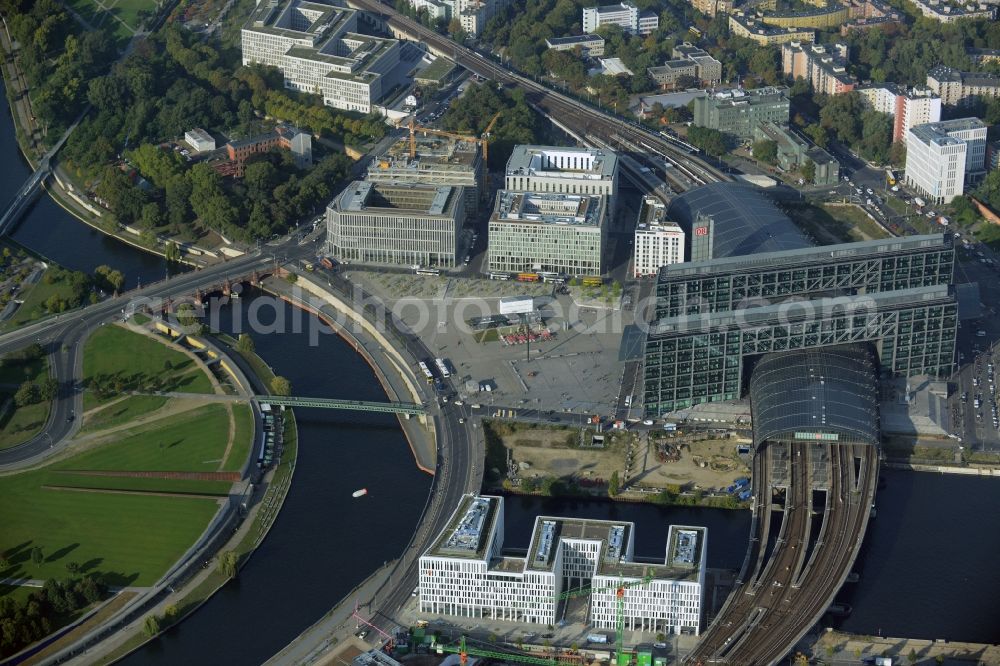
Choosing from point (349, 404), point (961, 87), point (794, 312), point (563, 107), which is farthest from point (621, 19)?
point (349, 404)

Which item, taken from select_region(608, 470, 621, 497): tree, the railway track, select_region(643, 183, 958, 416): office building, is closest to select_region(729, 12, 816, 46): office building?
the railway track

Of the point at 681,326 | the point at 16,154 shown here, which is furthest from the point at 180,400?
the point at 16,154

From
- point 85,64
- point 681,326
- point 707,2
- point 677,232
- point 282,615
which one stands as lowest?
point 282,615

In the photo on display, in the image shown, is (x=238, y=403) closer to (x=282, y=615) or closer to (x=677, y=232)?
(x=282, y=615)

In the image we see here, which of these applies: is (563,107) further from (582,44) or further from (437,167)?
(437,167)

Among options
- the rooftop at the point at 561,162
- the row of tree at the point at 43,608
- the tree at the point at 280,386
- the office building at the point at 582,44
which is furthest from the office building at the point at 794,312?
the office building at the point at 582,44

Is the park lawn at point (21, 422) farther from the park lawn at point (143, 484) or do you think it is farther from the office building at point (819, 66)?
the office building at point (819, 66)
